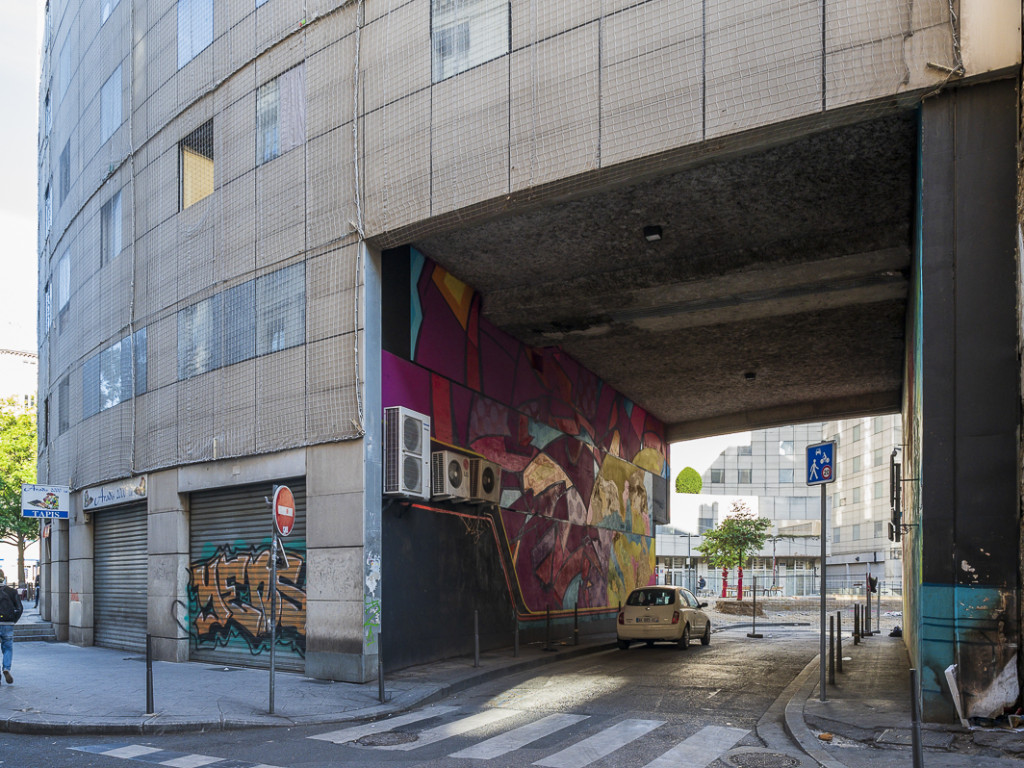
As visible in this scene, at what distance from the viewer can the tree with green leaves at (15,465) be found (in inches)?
1770

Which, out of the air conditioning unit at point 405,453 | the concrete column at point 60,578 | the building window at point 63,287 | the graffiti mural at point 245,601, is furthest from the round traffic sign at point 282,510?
the building window at point 63,287

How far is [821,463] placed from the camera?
11695mm

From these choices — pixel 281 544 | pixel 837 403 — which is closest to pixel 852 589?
pixel 837 403

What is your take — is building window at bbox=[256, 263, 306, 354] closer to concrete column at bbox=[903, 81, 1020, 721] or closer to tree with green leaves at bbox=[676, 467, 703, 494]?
concrete column at bbox=[903, 81, 1020, 721]

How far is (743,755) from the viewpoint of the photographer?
8734 millimetres

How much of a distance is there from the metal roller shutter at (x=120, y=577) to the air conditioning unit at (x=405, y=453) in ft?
25.6

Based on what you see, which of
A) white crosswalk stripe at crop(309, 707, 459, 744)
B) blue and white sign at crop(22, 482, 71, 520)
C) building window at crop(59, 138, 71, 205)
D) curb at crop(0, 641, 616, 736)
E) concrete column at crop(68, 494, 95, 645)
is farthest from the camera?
building window at crop(59, 138, 71, 205)

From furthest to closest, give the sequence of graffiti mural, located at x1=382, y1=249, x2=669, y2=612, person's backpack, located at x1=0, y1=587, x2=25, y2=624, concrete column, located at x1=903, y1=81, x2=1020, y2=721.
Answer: graffiti mural, located at x1=382, y1=249, x2=669, y2=612 < person's backpack, located at x1=0, y1=587, x2=25, y2=624 < concrete column, located at x1=903, y1=81, x2=1020, y2=721

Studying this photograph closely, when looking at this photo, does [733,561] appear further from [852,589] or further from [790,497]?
[790,497]

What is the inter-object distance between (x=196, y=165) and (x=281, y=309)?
4.87 m

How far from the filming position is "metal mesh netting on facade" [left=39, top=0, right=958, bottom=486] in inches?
436

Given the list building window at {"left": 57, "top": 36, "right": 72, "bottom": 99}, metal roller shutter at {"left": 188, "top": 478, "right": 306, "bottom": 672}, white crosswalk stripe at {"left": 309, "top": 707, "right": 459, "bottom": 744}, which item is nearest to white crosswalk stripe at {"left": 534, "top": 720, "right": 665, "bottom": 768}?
white crosswalk stripe at {"left": 309, "top": 707, "right": 459, "bottom": 744}

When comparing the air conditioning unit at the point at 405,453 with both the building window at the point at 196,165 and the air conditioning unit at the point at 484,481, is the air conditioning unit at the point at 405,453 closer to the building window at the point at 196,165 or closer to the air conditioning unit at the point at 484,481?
the air conditioning unit at the point at 484,481

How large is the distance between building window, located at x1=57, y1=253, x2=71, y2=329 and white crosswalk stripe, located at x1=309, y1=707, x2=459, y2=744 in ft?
60.5
